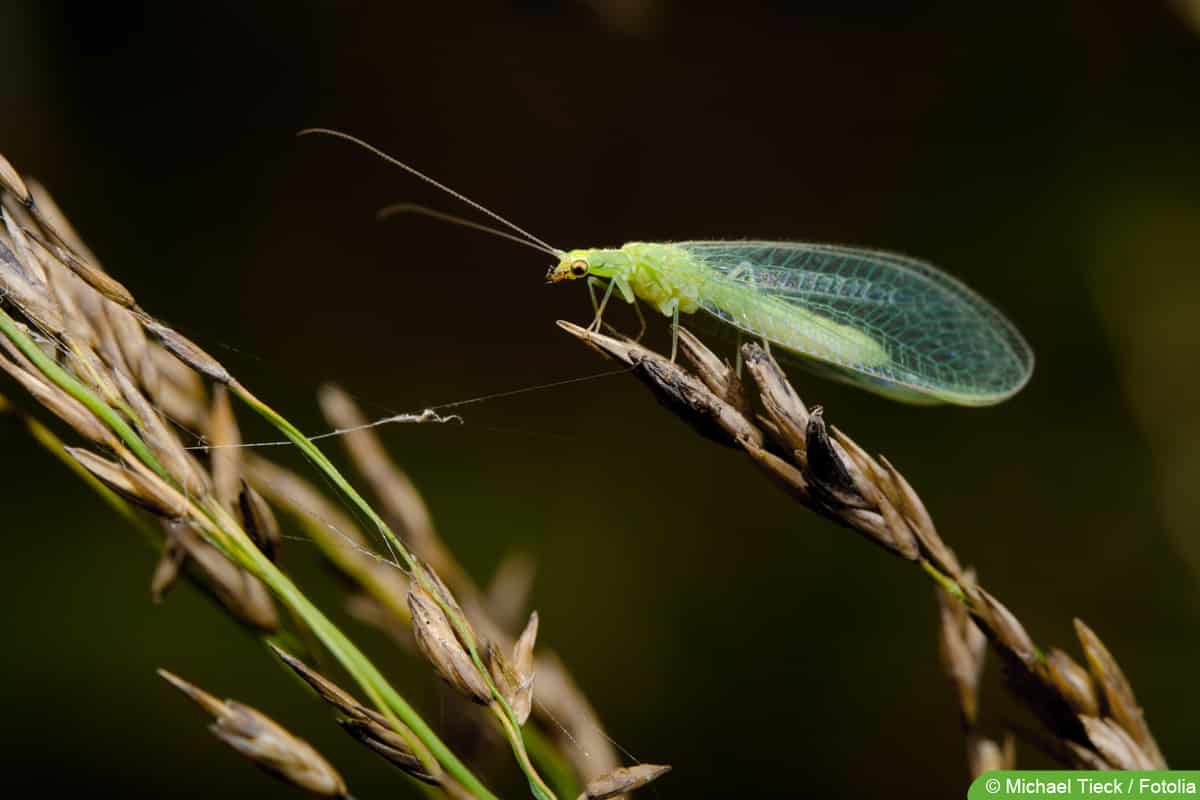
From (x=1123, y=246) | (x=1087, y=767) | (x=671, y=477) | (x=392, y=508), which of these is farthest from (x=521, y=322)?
(x=1087, y=767)

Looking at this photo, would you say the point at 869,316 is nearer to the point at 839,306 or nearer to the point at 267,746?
the point at 839,306

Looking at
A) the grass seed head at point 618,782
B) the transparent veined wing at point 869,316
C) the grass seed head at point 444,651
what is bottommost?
the transparent veined wing at point 869,316

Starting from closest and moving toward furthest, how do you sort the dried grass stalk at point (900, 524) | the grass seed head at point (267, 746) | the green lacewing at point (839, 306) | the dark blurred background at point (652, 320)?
1. the grass seed head at point (267, 746)
2. the dried grass stalk at point (900, 524)
3. the green lacewing at point (839, 306)
4. the dark blurred background at point (652, 320)

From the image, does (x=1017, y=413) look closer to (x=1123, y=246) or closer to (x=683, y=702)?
(x=1123, y=246)

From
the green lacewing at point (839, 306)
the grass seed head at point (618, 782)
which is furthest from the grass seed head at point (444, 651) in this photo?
the green lacewing at point (839, 306)

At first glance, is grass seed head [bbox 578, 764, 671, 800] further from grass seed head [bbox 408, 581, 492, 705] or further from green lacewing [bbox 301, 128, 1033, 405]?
green lacewing [bbox 301, 128, 1033, 405]

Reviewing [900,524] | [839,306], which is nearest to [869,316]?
[839,306]

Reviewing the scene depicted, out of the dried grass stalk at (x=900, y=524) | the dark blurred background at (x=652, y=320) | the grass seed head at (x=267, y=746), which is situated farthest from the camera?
the dark blurred background at (x=652, y=320)

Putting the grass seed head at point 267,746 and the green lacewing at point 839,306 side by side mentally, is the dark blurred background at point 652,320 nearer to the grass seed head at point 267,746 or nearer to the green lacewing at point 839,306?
the green lacewing at point 839,306
